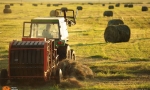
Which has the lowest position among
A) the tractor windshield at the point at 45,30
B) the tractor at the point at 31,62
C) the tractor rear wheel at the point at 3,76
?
the tractor rear wheel at the point at 3,76

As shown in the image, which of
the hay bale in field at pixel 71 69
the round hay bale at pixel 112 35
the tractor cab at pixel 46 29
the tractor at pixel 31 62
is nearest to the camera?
the tractor at pixel 31 62

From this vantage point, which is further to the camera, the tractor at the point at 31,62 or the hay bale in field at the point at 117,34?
the hay bale in field at the point at 117,34

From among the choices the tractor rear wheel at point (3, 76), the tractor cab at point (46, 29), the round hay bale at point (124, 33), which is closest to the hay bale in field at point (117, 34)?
the round hay bale at point (124, 33)

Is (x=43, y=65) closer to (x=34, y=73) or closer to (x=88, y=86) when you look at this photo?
(x=34, y=73)

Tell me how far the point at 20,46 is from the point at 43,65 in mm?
1044

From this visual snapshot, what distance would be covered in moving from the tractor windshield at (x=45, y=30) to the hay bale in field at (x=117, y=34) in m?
14.3

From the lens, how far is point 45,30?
16.3m

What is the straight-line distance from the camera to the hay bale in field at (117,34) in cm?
3008

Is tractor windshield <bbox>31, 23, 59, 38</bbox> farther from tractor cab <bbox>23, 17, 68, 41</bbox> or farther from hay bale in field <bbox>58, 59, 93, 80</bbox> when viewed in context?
hay bale in field <bbox>58, 59, 93, 80</bbox>

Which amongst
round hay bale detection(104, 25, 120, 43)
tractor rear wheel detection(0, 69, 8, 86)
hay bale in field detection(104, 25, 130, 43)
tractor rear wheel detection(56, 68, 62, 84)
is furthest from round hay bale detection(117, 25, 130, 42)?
A: tractor rear wheel detection(0, 69, 8, 86)

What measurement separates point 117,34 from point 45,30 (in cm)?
1437

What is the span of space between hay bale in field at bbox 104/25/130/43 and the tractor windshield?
47.0 feet

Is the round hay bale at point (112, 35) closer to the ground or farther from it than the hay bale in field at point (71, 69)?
farther from it

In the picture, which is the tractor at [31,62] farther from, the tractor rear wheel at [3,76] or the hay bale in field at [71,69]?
the hay bale in field at [71,69]
